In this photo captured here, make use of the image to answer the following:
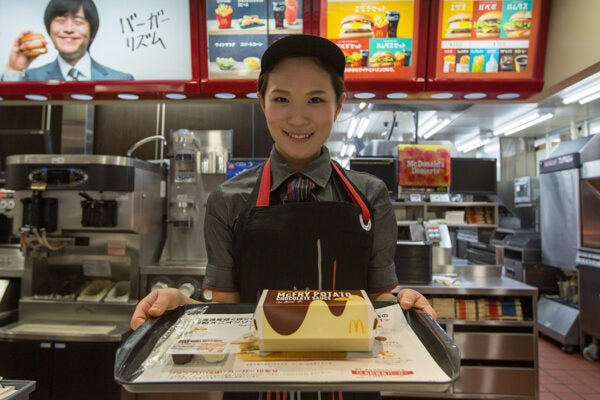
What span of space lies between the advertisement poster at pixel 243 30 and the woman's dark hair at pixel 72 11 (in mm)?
794

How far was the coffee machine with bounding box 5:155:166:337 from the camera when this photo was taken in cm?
247

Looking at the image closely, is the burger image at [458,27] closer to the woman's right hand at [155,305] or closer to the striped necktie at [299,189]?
the striped necktie at [299,189]

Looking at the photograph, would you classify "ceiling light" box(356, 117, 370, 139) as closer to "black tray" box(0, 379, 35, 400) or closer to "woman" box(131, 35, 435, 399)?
"woman" box(131, 35, 435, 399)

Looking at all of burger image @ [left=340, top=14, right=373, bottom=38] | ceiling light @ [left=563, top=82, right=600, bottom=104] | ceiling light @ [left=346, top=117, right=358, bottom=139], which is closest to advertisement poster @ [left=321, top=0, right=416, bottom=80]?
burger image @ [left=340, top=14, right=373, bottom=38]

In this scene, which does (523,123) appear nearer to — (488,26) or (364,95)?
(488,26)

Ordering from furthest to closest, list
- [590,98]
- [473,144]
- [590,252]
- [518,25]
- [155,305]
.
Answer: [473,144] < [590,98] < [590,252] < [518,25] < [155,305]

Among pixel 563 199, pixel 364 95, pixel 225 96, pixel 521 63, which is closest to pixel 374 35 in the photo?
pixel 364 95

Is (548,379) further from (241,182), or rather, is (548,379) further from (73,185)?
(73,185)

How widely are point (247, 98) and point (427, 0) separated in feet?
4.44

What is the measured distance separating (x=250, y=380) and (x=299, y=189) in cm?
64

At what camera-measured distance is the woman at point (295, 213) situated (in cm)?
102

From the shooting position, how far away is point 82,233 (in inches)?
108

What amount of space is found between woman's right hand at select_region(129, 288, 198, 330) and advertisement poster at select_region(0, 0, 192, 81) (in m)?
2.08

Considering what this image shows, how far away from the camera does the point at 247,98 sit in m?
2.73
